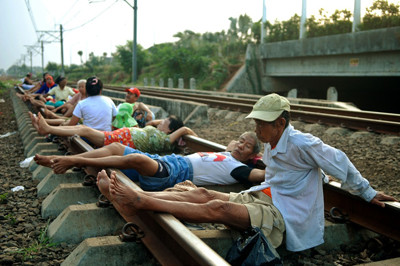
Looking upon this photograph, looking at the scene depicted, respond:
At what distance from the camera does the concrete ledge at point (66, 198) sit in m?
3.87

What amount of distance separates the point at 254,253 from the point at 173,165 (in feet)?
5.96

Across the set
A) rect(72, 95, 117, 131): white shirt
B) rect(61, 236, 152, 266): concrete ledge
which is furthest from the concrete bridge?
rect(61, 236, 152, 266): concrete ledge

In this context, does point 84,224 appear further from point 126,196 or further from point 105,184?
point 126,196

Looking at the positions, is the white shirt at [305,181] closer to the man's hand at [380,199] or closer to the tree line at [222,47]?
the man's hand at [380,199]

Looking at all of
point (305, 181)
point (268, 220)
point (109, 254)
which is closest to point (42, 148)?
point (109, 254)

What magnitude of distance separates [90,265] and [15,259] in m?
0.64

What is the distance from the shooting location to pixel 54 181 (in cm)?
461

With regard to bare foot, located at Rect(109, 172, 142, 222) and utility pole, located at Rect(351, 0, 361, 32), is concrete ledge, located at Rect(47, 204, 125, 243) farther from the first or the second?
utility pole, located at Rect(351, 0, 361, 32)

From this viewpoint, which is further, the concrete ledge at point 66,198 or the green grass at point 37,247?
the concrete ledge at point 66,198

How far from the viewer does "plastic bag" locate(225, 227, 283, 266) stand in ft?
8.64

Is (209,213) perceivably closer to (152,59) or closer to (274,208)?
(274,208)

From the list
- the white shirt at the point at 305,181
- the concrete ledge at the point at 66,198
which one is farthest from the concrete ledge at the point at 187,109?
the white shirt at the point at 305,181

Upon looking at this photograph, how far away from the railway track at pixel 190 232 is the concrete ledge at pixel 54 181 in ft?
3.67

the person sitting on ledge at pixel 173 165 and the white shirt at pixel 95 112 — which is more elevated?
the white shirt at pixel 95 112
